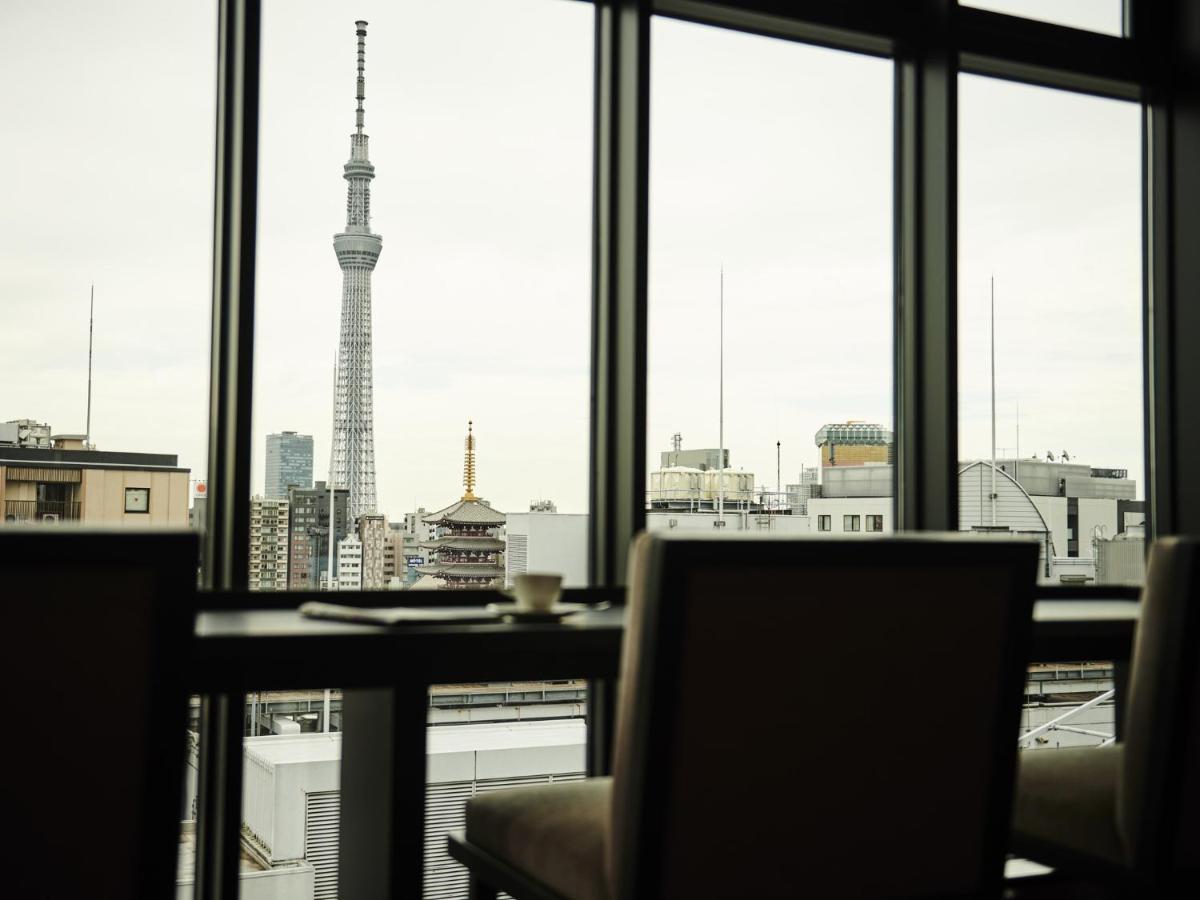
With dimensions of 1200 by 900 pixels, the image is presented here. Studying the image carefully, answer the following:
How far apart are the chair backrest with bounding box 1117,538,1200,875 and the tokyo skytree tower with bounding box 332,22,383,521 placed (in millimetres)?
1518

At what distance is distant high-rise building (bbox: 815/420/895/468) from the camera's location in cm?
290

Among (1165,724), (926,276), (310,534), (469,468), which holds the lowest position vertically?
(1165,724)

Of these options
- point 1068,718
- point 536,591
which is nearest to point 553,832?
point 536,591

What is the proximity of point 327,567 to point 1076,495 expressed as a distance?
203 cm

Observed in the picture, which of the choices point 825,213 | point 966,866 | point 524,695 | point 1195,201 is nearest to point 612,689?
point 524,695

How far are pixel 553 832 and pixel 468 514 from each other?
117cm

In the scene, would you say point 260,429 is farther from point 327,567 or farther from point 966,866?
point 966,866

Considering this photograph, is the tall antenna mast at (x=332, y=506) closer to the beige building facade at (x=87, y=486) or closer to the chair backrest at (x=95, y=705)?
the beige building facade at (x=87, y=486)

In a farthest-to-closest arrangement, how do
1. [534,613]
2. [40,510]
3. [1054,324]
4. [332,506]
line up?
[1054,324] → [332,506] → [40,510] → [534,613]

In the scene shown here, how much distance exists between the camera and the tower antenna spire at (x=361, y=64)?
2473 millimetres

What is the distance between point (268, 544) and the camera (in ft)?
7.44

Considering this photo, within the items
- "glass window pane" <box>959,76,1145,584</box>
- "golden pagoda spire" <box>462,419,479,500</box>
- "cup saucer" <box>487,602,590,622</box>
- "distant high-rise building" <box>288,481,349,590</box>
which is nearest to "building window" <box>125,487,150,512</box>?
"distant high-rise building" <box>288,481,349,590</box>

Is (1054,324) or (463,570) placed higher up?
(1054,324)

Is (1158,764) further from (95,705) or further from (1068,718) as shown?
(1068,718)
